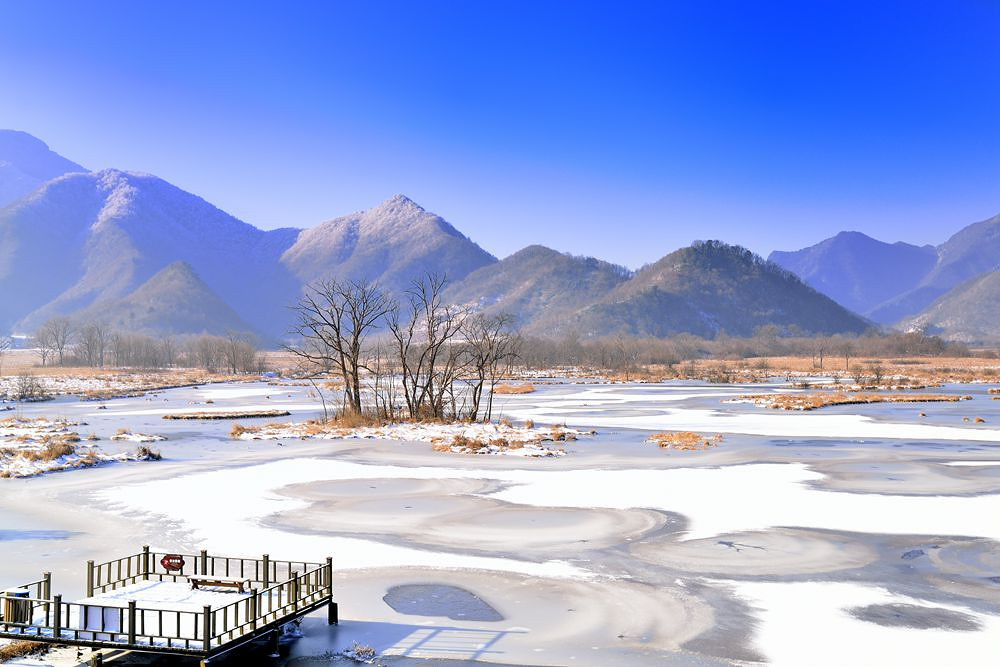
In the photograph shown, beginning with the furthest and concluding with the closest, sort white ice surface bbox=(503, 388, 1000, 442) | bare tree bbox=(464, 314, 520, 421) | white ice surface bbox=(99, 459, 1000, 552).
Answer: bare tree bbox=(464, 314, 520, 421) → white ice surface bbox=(503, 388, 1000, 442) → white ice surface bbox=(99, 459, 1000, 552)

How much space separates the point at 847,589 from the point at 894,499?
9.28 meters

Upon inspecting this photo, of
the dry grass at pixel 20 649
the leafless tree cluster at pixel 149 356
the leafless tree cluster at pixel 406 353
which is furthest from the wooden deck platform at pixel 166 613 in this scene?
the leafless tree cluster at pixel 149 356

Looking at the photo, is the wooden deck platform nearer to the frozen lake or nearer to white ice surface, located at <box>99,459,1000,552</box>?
the frozen lake

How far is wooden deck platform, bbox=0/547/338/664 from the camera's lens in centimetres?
944

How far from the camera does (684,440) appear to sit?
34781 mm

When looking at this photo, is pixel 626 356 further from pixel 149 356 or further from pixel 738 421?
pixel 738 421

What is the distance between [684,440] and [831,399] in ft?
108

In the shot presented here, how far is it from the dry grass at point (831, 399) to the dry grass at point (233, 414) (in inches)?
1290

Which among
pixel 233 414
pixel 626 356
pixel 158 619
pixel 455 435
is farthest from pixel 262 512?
pixel 626 356

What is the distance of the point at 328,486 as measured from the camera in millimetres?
24078

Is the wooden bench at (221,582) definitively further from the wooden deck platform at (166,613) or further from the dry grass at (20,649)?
the dry grass at (20,649)

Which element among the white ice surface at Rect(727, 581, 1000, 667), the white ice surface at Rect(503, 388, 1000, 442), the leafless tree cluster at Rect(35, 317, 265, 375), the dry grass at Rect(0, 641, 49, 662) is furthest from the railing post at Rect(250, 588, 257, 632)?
the leafless tree cluster at Rect(35, 317, 265, 375)

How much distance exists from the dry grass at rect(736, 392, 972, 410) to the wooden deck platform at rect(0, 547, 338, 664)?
49623mm

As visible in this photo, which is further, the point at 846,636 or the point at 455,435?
the point at 455,435
